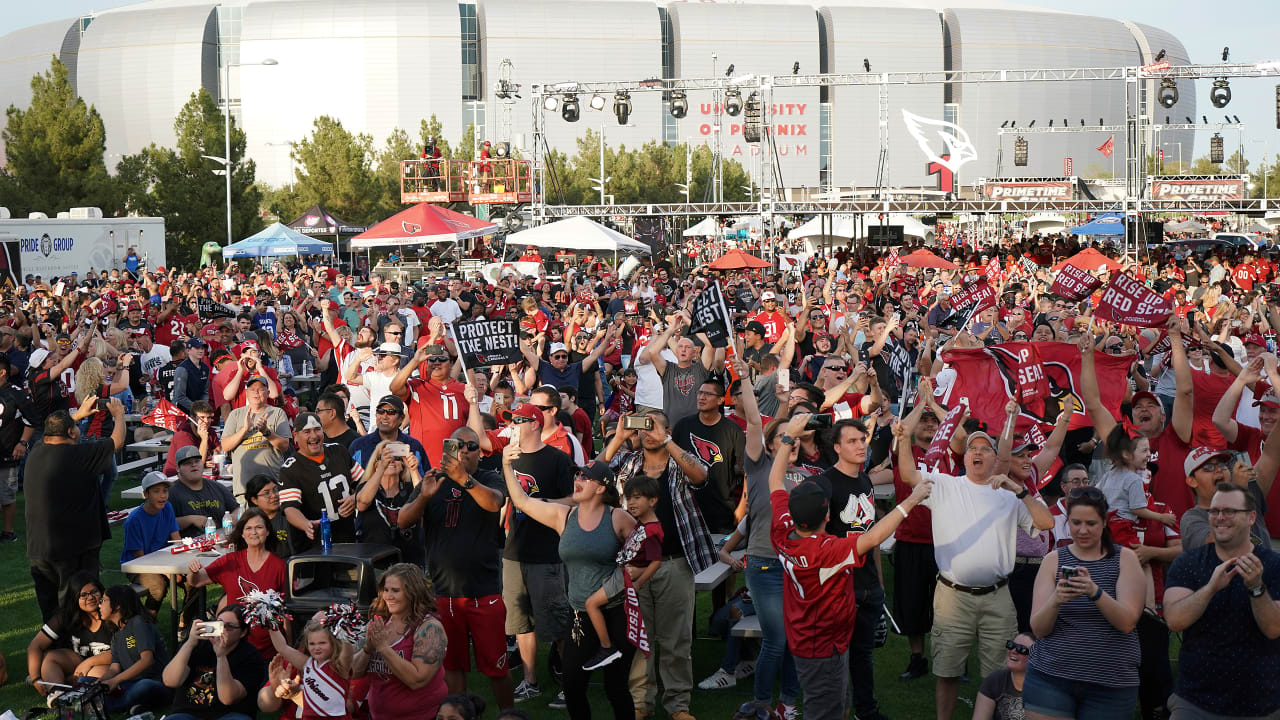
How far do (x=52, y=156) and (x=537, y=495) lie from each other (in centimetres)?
4180

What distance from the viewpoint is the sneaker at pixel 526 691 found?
24.4ft

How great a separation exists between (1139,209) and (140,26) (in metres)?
→ 87.1

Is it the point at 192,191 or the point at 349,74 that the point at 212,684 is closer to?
the point at 192,191

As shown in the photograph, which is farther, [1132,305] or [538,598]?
[1132,305]

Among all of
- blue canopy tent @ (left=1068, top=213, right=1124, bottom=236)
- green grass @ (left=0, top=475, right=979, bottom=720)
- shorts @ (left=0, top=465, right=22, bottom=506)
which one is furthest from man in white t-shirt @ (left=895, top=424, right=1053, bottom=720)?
blue canopy tent @ (left=1068, top=213, right=1124, bottom=236)

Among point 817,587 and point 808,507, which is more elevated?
point 808,507

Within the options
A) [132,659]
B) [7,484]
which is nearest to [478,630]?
[132,659]

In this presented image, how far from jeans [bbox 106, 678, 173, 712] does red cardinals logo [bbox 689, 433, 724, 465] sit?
3.38 m

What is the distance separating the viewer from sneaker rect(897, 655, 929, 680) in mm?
7609

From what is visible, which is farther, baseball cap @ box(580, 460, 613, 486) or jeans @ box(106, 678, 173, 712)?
jeans @ box(106, 678, 173, 712)

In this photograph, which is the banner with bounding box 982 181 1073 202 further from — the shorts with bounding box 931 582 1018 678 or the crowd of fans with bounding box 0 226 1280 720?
the shorts with bounding box 931 582 1018 678

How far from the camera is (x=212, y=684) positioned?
21.2 ft

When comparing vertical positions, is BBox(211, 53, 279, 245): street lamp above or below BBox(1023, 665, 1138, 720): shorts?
above

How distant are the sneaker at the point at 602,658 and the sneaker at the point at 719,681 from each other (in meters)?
1.32
